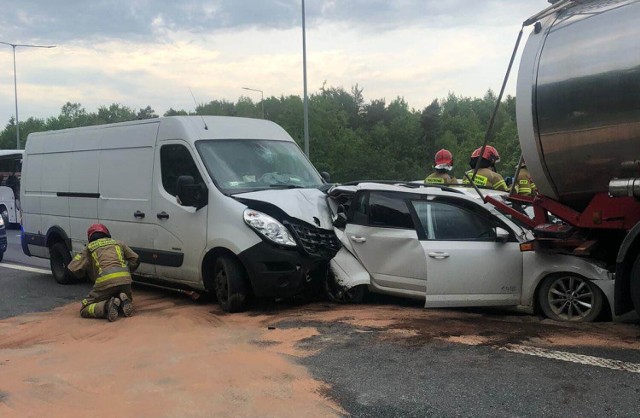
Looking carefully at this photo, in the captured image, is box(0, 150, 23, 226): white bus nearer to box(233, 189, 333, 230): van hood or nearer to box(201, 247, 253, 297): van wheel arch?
box(201, 247, 253, 297): van wheel arch

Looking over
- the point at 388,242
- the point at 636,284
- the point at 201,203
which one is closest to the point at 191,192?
the point at 201,203

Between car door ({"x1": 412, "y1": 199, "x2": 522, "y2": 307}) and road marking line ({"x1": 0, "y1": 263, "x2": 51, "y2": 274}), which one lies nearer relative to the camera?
car door ({"x1": 412, "y1": 199, "x2": 522, "y2": 307})

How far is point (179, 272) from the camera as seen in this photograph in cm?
755

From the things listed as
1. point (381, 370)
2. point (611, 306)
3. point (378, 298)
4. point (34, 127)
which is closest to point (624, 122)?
point (611, 306)

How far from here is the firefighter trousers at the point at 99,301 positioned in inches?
273

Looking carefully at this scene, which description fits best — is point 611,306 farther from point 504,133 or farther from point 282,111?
point 282,111

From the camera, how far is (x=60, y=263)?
9.73 meters

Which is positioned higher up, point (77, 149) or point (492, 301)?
point (77, 149)

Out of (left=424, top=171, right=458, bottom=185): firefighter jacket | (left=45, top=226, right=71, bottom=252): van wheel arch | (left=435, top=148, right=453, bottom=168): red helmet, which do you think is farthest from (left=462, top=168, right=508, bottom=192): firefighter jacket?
(left=45, top=226, right=71, bottom=252): van wheel arch

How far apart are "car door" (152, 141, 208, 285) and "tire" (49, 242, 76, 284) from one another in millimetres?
2479

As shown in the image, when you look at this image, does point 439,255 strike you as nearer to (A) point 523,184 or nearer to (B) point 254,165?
(A) point 523,184

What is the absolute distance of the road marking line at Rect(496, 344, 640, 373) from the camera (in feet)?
14.8

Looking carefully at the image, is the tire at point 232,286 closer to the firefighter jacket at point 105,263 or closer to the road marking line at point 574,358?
the firefighter jacket at point 105,263

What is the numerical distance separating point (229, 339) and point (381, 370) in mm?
1679
